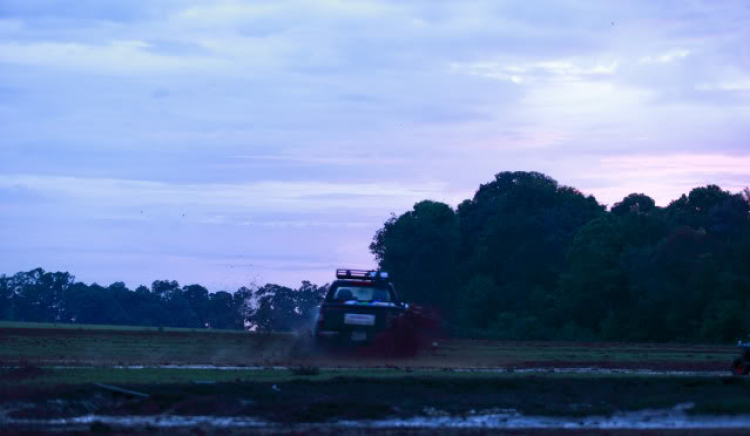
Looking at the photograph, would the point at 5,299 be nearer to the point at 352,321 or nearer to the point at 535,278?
the point at 535,278

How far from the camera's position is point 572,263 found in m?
61.3

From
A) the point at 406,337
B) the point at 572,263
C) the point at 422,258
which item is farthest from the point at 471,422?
the point at 422,258

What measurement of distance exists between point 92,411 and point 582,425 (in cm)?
613

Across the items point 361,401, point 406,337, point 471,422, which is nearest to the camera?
point 471,422

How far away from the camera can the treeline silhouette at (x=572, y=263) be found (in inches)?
2056

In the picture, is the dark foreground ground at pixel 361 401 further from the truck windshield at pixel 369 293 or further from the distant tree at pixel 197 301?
the distant tree at pixel 197 301

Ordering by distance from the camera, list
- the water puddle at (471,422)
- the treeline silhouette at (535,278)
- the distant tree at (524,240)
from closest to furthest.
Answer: the water puddle at (471,422)
the treeline silhouette at (535,278)
the distant tree at (524,240)

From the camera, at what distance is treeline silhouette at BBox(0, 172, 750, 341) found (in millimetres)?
51844

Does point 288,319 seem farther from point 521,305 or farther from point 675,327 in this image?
point 521,305

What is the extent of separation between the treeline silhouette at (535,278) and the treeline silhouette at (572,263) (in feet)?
0.30

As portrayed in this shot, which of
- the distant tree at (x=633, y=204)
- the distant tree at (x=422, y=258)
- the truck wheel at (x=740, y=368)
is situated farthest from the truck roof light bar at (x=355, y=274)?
the distant tree at (x=633, y=204)

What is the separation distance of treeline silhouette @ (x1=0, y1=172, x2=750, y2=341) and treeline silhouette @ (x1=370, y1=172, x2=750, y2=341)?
9 cm

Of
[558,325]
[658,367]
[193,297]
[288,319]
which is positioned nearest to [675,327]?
[558,325]

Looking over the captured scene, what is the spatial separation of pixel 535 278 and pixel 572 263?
1017 centimetres
